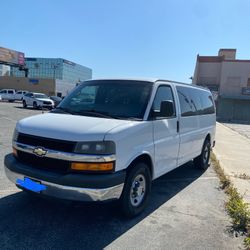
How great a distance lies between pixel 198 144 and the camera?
268 inches

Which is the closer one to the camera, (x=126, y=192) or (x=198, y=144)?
(x=126, y=192)

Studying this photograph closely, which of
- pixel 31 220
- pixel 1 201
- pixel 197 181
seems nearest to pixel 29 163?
pixel 31 220

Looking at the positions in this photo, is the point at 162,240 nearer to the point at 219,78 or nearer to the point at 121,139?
the point at 121,139

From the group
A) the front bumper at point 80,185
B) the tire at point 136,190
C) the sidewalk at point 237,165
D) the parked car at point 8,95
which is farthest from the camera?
the parked car at point 8,95

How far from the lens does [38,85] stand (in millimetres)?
55375

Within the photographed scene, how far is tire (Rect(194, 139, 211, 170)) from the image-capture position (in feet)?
24.6

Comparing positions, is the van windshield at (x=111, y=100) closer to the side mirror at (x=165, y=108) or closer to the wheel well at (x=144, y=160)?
the side mirror at (x=165, y=108)

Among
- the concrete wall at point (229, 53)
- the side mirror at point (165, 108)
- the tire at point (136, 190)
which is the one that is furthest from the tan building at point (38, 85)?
the tire at point (136, 190)

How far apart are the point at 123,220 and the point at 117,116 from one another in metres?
1.51

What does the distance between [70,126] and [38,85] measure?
179 ft

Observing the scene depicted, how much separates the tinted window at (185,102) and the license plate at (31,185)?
3045mm

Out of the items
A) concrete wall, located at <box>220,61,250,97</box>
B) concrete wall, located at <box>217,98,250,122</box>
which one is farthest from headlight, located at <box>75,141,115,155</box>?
concrete wall, located at <box>220,61,250,97</box>

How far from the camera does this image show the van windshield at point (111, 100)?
439cm

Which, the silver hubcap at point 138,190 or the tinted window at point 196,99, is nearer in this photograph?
the silver hubcap at point 138,190
